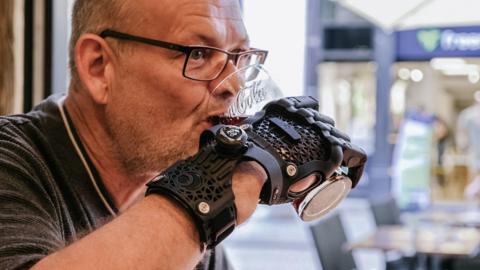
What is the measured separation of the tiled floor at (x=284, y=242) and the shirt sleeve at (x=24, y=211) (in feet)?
12.3

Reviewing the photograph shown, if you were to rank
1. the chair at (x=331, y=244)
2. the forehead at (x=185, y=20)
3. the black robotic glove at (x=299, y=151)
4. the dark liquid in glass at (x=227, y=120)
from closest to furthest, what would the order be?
1. the black robotic glove at (x=299, y=151)
2. the dark liquid in glass at (x=227, y=120)
3. the forehead at (x=185, y=20)
4. the chair at (x=331, y=244)

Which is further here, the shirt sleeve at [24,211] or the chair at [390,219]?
the chair at [390,219]

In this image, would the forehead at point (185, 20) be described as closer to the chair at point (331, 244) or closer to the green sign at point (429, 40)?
the chair at point (331, 244)

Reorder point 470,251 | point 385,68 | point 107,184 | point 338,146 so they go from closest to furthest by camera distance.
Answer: point 338,146 < point 107,184 < point 470,251 < point 385,68

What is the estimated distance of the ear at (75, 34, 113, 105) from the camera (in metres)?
1.13

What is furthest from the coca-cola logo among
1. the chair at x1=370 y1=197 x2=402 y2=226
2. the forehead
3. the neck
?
the chair at x1=370 y1=197 x2=402 y2=226

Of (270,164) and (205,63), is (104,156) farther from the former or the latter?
(270,164)

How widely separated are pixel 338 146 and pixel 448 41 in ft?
25.4

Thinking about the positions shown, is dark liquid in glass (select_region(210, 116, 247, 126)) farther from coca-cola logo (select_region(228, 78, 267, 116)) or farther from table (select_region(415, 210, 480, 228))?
table (select_region(415, 210, 480, 228))

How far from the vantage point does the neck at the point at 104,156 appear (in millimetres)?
1159

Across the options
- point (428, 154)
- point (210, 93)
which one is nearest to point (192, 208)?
point (210, 93)

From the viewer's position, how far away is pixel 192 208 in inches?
30.4

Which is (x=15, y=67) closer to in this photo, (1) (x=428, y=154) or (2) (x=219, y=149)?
(2) (x=219, y=149)

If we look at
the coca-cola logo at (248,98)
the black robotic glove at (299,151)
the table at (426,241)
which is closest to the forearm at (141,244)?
the black robotic glove at (299,151)
